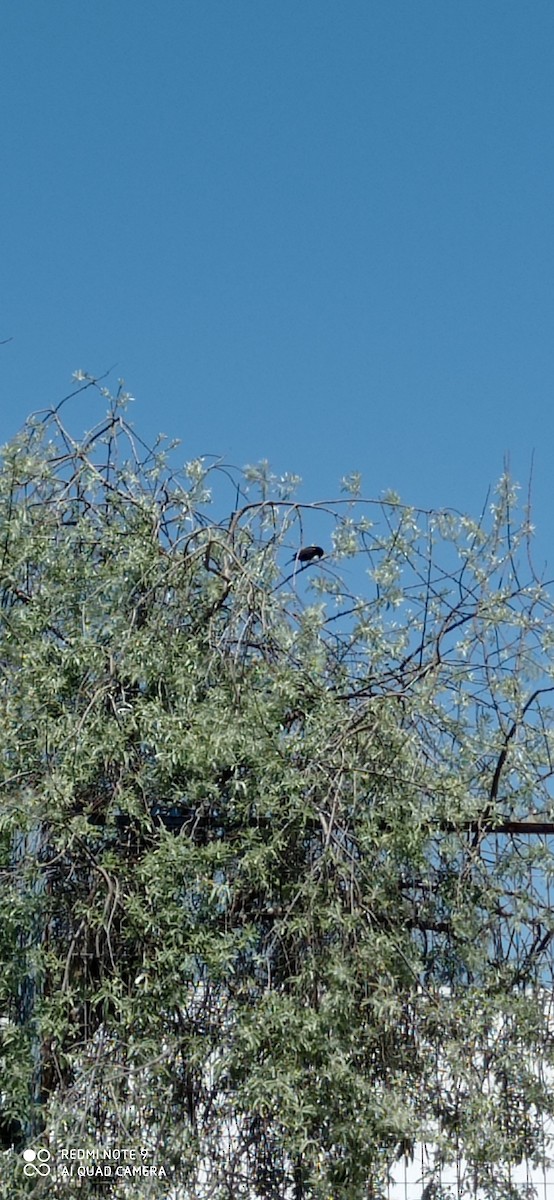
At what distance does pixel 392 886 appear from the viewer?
397cm

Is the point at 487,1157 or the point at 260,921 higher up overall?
the point at 260,921

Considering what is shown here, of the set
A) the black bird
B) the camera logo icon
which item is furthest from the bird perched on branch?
the camera logo icon

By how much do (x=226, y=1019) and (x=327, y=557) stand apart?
1.52 m

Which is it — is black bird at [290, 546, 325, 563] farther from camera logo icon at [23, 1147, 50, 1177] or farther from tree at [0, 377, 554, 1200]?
camera logo icon at [23, 1147, 50, 1177]

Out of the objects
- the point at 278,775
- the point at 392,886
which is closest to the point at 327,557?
the point at 278,775

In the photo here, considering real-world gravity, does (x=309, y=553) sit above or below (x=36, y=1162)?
above

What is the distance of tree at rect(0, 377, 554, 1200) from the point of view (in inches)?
148

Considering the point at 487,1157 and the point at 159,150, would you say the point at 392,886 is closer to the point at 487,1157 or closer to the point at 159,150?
the point at 487,1157

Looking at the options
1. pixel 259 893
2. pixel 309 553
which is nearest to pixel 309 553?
pixel 309 553

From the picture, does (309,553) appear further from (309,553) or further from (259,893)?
(259,893)

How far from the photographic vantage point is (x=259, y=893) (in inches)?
156

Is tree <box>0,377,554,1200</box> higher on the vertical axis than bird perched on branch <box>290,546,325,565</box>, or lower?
lower

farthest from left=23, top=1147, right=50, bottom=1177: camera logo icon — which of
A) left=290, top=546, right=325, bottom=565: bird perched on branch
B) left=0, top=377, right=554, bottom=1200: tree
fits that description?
left=290, top=546, right=325, bottom=565: bird perched on branch

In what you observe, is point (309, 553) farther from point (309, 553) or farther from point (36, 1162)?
point (36, 1162)
